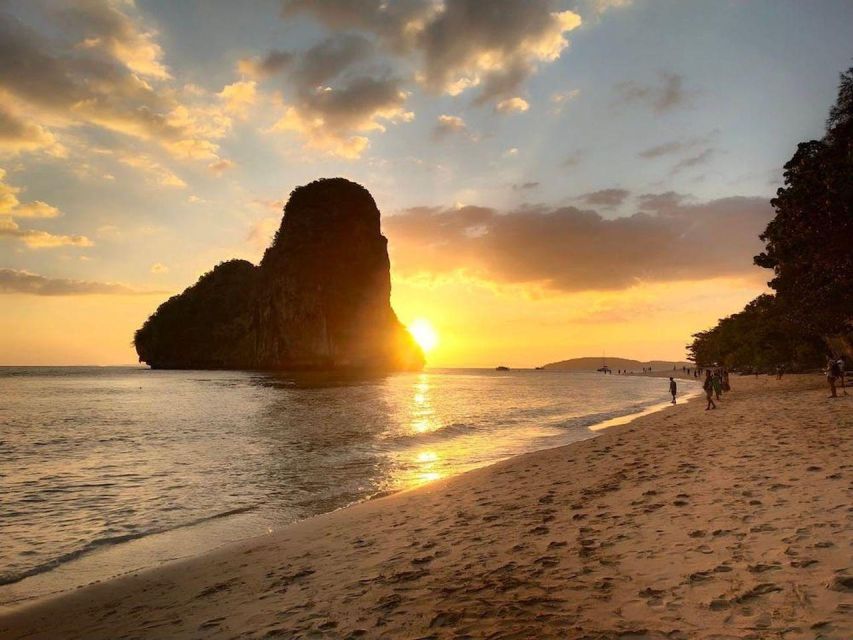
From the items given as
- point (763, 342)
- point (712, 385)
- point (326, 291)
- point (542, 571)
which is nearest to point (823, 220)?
point (712, 385)

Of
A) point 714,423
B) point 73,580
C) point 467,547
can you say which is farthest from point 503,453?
point 73,580

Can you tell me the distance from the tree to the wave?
2710 centimetres

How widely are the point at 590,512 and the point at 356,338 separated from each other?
157 m

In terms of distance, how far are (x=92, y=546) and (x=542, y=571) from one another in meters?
8.28

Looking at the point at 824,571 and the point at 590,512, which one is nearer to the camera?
the point at 824,571

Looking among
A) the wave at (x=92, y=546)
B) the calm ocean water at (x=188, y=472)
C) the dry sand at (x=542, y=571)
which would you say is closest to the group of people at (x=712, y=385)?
the calm ocean water at (x=188, y=472)

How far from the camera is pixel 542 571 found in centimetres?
578

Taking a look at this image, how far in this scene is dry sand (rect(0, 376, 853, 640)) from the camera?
14.6 feet

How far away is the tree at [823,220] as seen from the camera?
23.0 m

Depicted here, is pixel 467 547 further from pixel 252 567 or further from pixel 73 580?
pixel 73 580

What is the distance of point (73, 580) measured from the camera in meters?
7.55

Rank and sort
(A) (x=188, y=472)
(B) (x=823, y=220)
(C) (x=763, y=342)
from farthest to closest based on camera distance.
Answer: (C) (x=763, y=342), (B) (x=823, y=220), (A) (x=188, y=472)

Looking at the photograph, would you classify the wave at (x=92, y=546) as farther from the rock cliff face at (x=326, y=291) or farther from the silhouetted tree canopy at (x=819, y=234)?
the rock cliff face at (x=326, y=291)

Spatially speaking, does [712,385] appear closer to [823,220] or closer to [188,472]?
[823,220]
